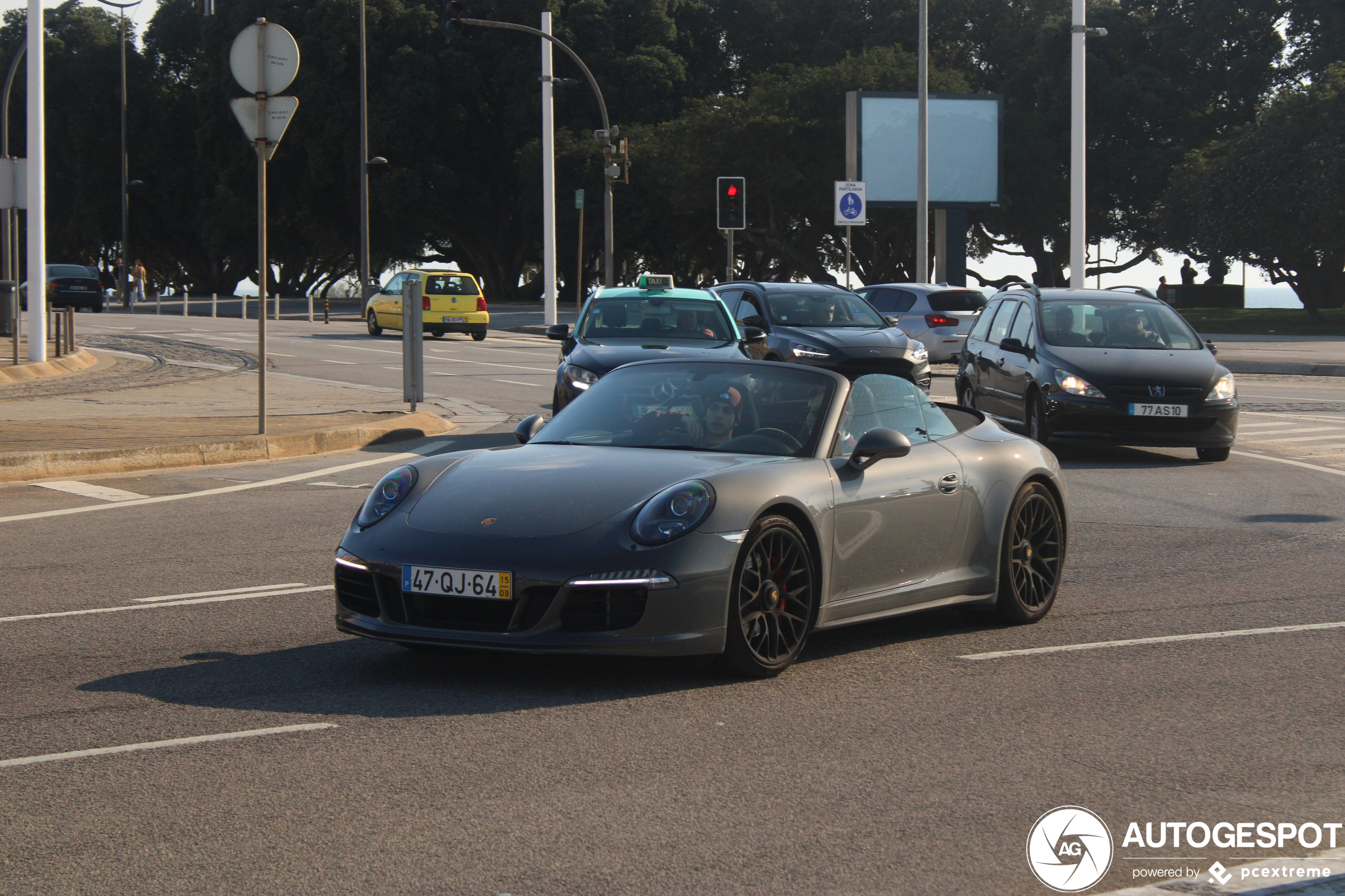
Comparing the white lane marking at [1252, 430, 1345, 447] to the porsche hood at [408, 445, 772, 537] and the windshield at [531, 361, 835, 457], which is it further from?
the porsche hood at [408, 445, 772, 537]

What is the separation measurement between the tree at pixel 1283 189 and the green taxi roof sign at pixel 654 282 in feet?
118

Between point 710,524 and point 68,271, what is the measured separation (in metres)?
45.2

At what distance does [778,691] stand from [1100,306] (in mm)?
10933

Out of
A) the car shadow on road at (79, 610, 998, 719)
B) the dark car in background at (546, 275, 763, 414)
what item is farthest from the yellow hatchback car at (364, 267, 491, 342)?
the car shadow on road at (79, 610, 998, 719)

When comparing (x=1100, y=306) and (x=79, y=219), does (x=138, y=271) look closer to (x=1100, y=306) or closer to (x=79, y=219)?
(x=79, y=219)

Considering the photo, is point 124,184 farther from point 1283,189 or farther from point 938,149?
point 1283,189

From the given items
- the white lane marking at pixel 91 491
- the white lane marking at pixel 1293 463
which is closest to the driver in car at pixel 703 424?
the white lane marking at pixel 91 491

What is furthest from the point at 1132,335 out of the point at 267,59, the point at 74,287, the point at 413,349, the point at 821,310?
the point at 74,287

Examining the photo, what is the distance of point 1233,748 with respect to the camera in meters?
5.18

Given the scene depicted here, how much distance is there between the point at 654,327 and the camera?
16.5 meters

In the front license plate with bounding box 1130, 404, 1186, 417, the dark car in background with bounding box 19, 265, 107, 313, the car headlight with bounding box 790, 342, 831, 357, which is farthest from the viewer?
the dark car in background with bounding box 19, 265, 107, 313

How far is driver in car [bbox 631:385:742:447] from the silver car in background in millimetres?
A: 22115

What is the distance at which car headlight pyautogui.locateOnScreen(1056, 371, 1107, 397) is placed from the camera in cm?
1480

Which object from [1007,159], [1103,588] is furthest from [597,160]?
[1103,588]
